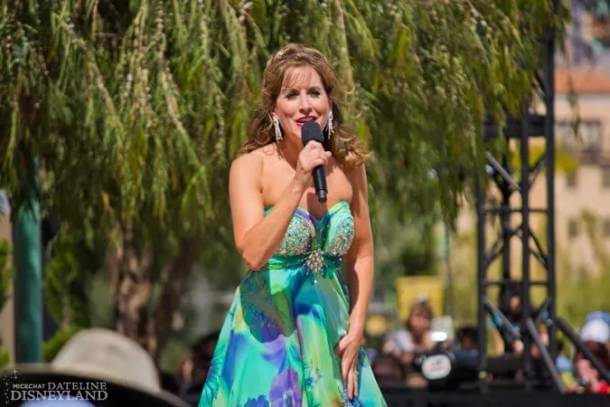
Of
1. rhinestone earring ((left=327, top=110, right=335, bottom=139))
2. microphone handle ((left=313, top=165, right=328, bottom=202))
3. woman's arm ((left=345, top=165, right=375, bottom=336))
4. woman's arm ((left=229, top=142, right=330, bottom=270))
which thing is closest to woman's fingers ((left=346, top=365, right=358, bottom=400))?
woman's arm ((left=345, top=165, right=375, bottom=336))

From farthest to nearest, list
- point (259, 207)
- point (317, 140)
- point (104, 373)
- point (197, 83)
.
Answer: point (197, 83) < point (259, 207) < point (317, 140) < point (104, 373)

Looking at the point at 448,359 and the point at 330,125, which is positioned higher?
the point at 330,125

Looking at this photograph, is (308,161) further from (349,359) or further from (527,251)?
(527,251)

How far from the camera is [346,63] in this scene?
784 cm

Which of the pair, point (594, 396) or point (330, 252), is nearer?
point (330, 252)

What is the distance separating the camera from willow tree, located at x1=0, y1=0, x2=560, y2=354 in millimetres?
7910

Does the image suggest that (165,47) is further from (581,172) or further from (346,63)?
(581,172)

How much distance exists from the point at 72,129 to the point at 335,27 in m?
1.36

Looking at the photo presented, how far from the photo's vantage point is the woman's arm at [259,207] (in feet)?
17.7

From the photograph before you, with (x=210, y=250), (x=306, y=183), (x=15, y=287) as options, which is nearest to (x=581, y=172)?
(x=210, y=250)

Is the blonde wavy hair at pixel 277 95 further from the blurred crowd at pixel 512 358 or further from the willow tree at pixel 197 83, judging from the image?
the blurred crowd at pixel 512 358

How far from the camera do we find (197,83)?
7.96 metres

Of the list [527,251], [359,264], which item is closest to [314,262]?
[359,264]

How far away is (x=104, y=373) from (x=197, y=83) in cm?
504
